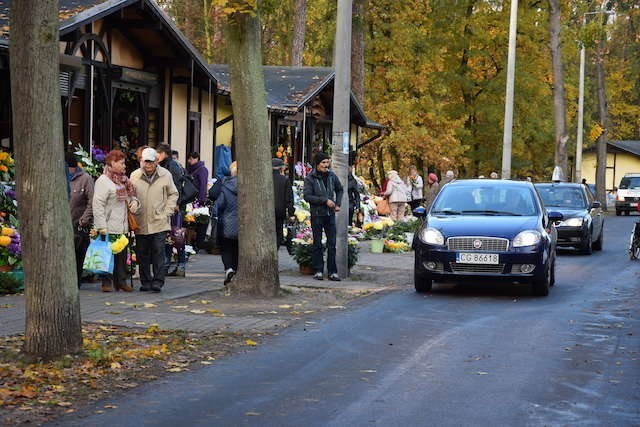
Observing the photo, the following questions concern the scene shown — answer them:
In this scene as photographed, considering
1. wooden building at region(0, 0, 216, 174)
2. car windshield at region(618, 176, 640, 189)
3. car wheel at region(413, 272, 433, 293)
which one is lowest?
car wheel at region(413, 272, 433, 293)

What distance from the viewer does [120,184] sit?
607 inches

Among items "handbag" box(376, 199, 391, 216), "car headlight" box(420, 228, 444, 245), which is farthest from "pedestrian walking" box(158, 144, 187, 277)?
"handbag" box(376, 199, 391, 216)

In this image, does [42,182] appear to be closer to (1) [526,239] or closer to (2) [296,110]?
(1) [526,239]

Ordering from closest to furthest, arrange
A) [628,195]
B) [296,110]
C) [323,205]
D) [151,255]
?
[151,255] < [323,205] < [296,110] < [628,195]

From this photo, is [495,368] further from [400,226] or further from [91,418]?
[400,226]

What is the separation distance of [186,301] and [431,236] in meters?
3.68

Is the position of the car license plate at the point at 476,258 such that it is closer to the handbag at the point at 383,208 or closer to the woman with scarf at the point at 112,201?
the woman with scarf at the point at 112,201

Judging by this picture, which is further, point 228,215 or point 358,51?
point 358,51

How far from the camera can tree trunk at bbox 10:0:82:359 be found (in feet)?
31.0

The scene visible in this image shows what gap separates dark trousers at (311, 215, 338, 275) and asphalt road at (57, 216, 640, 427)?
2951 mm

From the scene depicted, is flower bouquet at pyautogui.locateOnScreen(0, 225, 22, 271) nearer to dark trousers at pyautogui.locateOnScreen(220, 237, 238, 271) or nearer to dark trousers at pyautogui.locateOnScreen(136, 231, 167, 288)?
dark trousers at pyautogui.locateOnScreen(136, 231, 167, 288)

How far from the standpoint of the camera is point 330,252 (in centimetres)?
1836

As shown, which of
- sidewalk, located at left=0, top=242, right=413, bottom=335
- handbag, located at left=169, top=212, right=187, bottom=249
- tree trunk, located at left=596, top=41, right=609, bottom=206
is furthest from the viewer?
tree trunk, located at left=596, top=41, right=609, bottom=206

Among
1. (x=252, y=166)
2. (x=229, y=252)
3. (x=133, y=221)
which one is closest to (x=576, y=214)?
(x=229, y=252)
